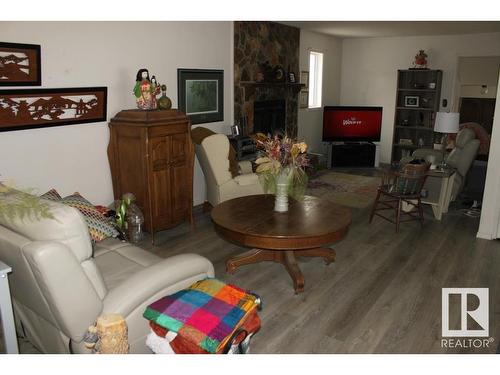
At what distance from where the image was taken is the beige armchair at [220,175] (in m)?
4.80

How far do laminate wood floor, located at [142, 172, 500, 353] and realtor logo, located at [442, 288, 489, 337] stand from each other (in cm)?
5

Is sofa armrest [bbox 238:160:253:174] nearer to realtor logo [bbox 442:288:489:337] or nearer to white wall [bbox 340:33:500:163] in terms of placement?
realtor logo [bbox 442:288:489:337]

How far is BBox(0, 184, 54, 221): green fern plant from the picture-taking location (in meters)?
2.03

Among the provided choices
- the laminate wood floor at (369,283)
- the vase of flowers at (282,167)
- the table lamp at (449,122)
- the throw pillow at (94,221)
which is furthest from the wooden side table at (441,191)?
the throw pillow at (94,221)

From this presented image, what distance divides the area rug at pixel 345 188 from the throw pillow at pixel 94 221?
11.6 ft

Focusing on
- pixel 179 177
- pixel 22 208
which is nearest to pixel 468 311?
pixel 179 177

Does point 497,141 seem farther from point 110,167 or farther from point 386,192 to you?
point 110,167

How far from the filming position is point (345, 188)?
22.8ft

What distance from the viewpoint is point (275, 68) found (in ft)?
22.6

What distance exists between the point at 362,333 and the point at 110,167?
3.00m

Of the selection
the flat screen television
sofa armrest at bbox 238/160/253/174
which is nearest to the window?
the flat screen television

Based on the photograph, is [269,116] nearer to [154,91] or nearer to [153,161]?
[154,91]

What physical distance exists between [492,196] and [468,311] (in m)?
1.91

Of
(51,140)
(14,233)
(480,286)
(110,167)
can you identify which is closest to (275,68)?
(110,167)
